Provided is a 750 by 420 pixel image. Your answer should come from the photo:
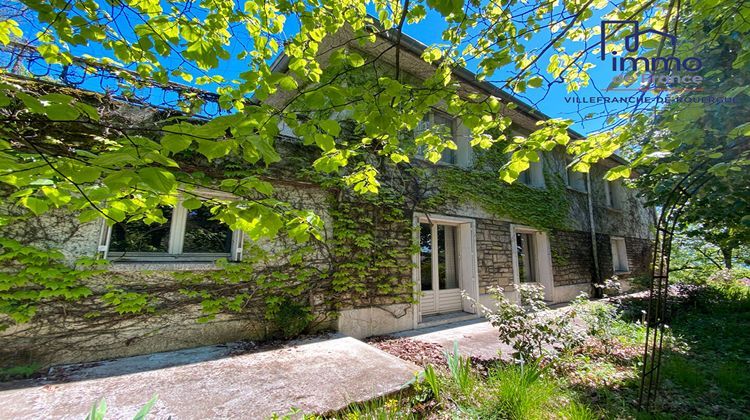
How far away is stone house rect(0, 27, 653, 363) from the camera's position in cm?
335

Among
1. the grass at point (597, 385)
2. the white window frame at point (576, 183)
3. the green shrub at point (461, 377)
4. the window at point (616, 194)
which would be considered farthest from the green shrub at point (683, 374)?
the window at point (616, 194)

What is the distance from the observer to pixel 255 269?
13.6 ft

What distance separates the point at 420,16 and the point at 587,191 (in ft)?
31.2

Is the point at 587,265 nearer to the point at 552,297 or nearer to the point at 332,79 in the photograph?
the point at 552,297

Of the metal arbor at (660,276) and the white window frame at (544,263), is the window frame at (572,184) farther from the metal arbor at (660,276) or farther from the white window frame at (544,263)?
the metal arbor at (660,276)

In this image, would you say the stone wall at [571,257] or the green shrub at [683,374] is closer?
the green shrub at [683,374]

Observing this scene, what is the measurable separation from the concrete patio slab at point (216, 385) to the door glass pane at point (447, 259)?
2956mm

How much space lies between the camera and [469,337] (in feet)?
15.3

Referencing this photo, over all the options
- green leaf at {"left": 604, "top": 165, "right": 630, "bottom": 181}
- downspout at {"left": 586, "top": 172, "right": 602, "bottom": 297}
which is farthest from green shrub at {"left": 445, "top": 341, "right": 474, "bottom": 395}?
downspout at {"left": 586, "top": 172, "right": 602, "bottom": 297}

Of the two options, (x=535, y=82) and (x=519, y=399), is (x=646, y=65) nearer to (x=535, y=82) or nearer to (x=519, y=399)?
(x=535, y=82)

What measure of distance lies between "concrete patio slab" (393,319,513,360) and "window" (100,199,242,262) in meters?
Answer: 3.03

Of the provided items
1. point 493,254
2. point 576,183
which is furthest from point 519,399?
point 576,183

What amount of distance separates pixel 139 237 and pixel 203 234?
69cm

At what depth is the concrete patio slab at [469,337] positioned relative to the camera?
3982 mm
